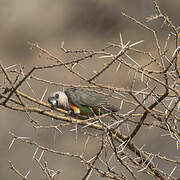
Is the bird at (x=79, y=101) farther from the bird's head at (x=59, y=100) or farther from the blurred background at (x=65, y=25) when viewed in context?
the blurred background at (x=65, y=25)

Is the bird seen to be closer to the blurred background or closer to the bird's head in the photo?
the bird's head

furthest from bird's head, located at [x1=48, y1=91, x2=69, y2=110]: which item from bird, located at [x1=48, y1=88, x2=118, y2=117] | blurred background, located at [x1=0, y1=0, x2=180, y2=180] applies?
Answer: blurred background, located at [x1=0, y1=0, x2=180, y2=180]

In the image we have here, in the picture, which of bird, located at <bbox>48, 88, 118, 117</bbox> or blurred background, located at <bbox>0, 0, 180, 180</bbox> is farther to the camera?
blurred background, located at <bbox>0, 0, 180, 180</bbox>

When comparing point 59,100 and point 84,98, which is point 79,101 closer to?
point 84,98

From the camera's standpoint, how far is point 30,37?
16.5 meters

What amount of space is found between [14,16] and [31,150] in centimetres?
492

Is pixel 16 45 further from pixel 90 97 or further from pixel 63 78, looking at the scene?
pixel 90 97

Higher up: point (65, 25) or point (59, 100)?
point (65, 25)

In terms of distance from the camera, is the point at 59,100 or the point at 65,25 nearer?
the point at 59,100

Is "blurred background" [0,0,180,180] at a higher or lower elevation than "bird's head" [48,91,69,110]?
higher

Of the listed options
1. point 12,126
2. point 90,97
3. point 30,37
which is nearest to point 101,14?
point 30,37

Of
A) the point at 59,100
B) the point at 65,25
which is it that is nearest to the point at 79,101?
the point at 59,100

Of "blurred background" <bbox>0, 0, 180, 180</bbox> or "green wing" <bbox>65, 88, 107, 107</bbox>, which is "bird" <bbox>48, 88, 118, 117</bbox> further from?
"blurred background" <bbox>0, 0, 180, 180</bbox>

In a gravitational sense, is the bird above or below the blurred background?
below
